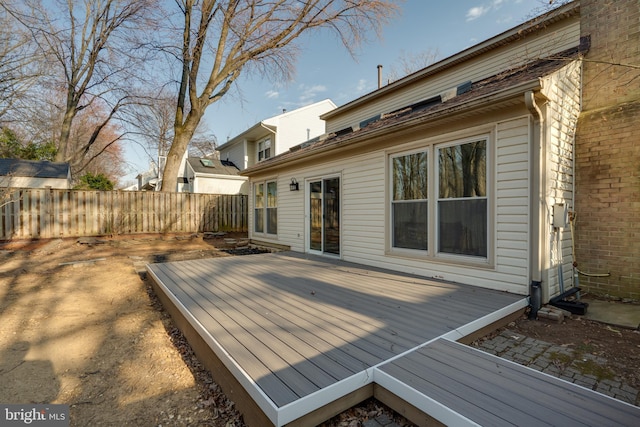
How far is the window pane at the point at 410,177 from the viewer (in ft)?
15.9

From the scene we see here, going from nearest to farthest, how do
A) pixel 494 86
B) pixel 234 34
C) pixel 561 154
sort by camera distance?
pixel 561 154
pixel 494 86
pixel 234 34

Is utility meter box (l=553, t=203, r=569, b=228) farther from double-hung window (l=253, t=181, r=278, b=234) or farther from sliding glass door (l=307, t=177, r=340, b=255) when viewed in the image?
double-hung window (l=253, t=181, r=278, b=234)

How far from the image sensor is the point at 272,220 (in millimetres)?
9305

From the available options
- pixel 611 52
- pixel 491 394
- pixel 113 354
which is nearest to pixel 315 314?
pixel 491 394

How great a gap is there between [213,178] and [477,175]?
15424 mm

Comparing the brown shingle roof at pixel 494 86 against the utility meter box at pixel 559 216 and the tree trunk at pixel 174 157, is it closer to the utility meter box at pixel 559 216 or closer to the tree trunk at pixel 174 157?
the utility meter box at pixel 559 216

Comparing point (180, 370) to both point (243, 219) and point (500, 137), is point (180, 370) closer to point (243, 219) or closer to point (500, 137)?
point (500, 137)

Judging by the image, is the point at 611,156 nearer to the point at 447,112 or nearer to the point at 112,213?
the point at 447,112

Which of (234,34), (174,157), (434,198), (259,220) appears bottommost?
(259,220)

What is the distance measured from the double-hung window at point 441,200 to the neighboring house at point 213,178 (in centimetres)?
1295

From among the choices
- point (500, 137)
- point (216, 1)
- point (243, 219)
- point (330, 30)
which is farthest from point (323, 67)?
point (500, 137)

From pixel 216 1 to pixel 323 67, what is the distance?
5.04 metres

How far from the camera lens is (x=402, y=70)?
16.5m

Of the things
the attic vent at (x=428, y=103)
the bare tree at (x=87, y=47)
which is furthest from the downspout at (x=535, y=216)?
the bare tree at (x=87, y=47)
